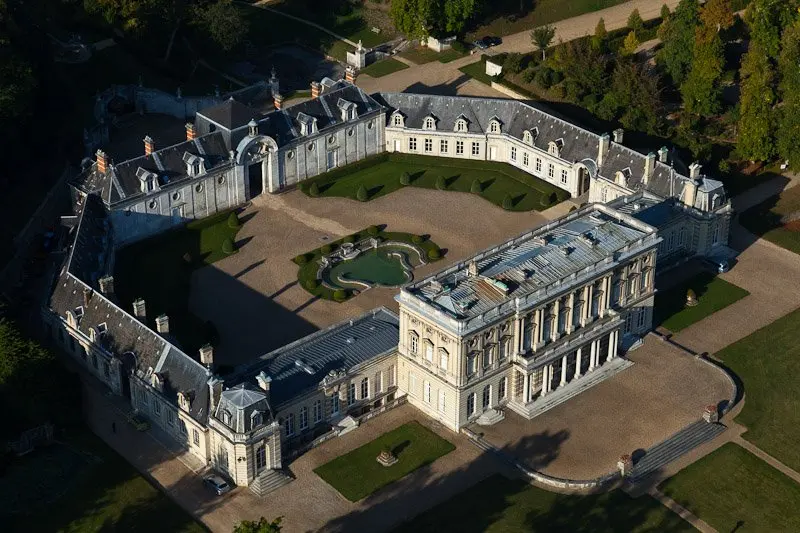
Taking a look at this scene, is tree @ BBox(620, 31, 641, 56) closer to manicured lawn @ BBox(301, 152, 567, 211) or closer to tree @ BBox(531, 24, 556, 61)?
tree @ BBox(531, 24, 556, 61)

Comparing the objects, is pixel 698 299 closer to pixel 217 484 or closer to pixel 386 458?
pixel 386 458

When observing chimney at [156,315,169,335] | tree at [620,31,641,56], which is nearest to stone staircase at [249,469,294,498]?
chimney at [156,315,169,335]

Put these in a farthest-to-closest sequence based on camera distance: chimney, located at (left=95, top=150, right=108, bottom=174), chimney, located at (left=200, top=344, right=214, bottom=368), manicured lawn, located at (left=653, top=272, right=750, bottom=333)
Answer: chimney, located at (left=95, top=150, right=108, bottom=174) → manicured lawn, located at (left=653, top=272, right=750, bottom=333) → chimney, located at (left=200, top=344, right=214, bottom=368)

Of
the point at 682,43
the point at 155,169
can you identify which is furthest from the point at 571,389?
the point at 682,43

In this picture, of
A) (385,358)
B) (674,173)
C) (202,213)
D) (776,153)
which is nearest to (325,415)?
(385,358)

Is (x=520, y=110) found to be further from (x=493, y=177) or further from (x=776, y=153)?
(x=776, y=153)

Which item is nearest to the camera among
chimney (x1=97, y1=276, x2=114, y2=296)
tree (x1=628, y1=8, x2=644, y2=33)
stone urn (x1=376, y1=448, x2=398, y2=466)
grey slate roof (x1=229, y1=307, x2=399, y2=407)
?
stone urn (x1=376, y1=448, x2=398, y2=466)

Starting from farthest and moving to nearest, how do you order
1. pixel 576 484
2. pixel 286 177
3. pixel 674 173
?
pixel 286 177
pixel 674 173
pixel 576 484

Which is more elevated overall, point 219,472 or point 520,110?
point 520,110

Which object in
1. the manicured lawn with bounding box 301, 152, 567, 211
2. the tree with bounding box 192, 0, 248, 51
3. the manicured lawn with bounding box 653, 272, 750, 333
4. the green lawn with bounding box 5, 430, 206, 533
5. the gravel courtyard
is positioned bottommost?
the green lawn with bounding box 5, 430, 206, 533
